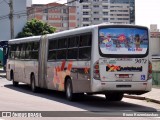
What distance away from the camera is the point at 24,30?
3661 inches

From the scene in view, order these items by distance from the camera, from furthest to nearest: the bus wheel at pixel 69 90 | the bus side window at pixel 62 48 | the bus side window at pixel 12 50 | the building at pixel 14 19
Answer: the building at pixel 14 19, the bus side window at pixel 12 50, the bus side window at pixel 62 48, the bus wheel at pixel 69 90

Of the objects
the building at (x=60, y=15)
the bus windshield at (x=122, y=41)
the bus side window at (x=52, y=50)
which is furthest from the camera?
the building at (x=60, y=15)

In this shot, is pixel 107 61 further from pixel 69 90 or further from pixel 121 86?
pixel 69 90

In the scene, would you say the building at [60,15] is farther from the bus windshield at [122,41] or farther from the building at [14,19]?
the bus windshield at [122,41]

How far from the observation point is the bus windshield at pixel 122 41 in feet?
55.6

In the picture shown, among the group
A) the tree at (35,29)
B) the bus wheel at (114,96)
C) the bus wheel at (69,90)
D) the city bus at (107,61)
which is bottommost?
the bus wheel at (114,96)

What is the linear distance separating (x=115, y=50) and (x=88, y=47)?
1.04 metres

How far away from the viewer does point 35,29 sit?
89938 mm

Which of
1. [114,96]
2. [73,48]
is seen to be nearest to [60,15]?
[114,96]

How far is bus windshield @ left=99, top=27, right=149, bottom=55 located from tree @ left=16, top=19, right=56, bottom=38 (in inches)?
2758

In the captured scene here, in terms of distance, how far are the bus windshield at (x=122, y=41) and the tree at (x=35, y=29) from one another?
230 ft

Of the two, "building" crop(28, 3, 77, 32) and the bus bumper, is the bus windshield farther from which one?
"building" crop(28, 3, 77, 32)

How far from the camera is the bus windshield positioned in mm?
16953

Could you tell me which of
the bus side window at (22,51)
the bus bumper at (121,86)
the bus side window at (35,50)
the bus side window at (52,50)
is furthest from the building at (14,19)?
the bus bumper at (121,86)
